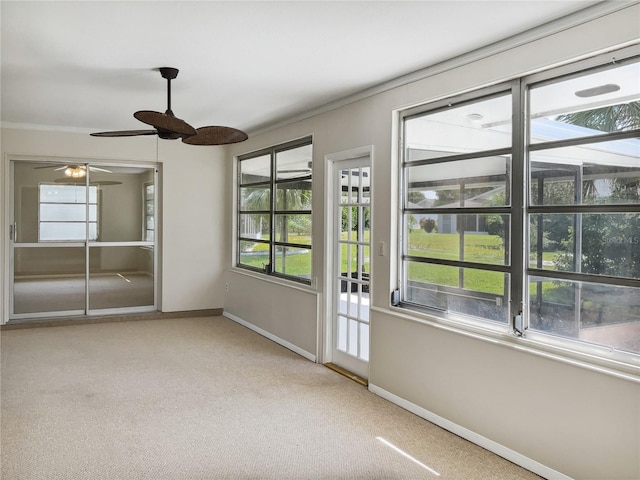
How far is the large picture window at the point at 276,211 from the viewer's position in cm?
538

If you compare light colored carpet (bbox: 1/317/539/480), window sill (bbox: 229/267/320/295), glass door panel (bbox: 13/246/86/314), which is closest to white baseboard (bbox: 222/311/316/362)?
light colored carpet (bbox: 1/317/539/480)

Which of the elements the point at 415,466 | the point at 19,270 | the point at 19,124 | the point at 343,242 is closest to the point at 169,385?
the point at 343,242

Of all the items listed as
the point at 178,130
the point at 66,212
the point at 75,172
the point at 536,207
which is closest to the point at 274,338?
the point at 178,130

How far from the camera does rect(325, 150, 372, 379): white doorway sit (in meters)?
4.43

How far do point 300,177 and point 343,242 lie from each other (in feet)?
3.49

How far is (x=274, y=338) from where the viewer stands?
19.0 ft

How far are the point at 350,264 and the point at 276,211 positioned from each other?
1.64 metres

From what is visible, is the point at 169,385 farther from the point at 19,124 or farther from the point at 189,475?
the point at 19,124

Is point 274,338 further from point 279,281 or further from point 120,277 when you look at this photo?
point 120,277

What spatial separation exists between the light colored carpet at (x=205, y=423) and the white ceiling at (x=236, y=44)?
249 cm

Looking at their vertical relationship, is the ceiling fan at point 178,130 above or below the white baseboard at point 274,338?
above

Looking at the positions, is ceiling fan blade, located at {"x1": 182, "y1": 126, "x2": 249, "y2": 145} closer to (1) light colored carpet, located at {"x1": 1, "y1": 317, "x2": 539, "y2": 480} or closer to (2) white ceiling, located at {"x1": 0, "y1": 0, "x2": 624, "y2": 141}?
(2) white ceiling, located at {"x1": 0, "y1": 0, "x2": 624, "y2": 141}

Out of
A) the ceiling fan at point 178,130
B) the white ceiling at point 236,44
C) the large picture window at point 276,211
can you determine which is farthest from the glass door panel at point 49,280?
the ceiling fan at point 178,130

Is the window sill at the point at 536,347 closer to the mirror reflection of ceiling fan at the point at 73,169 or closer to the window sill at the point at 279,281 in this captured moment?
the window sill at the point at 279,281
